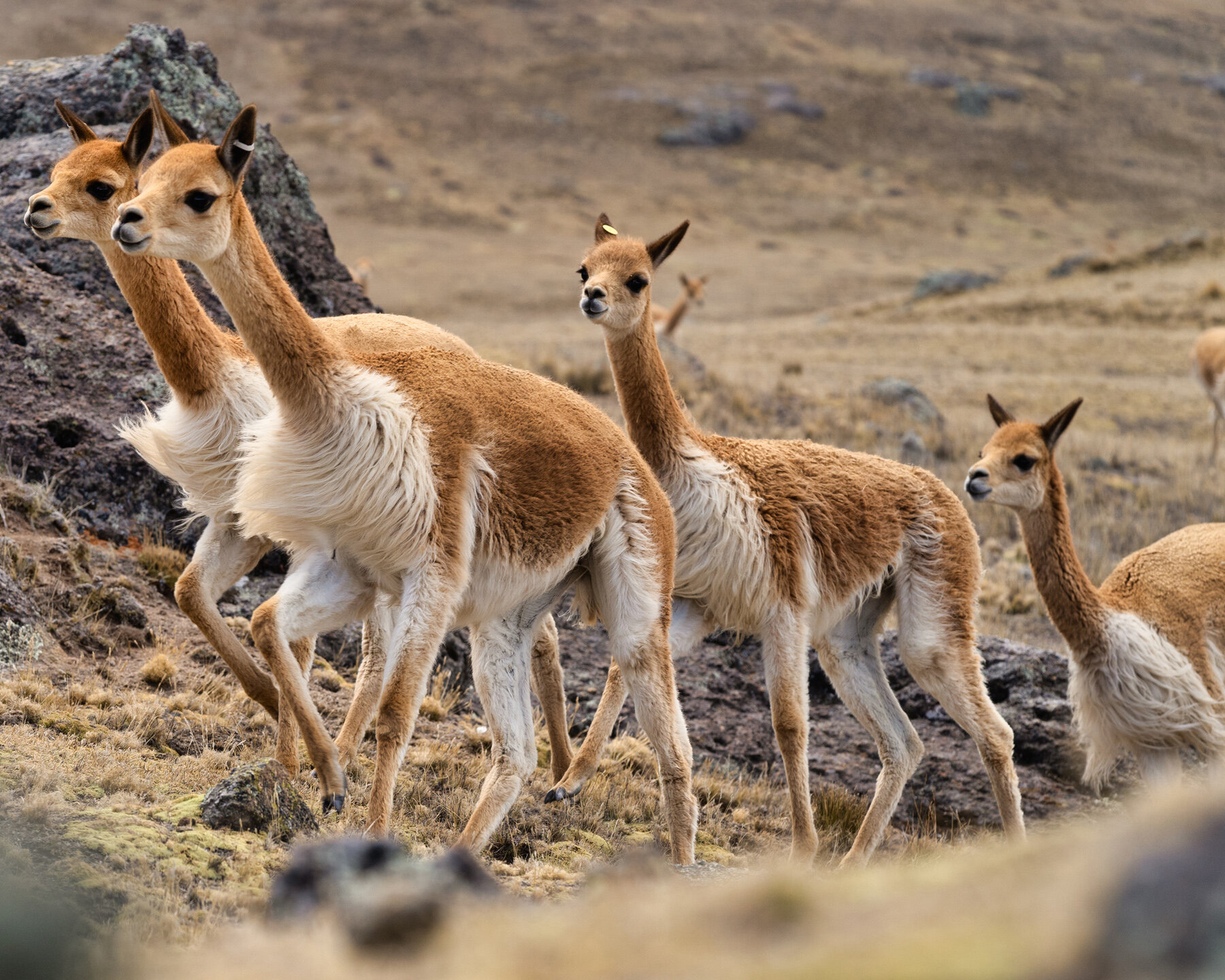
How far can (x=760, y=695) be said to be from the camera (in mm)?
7660

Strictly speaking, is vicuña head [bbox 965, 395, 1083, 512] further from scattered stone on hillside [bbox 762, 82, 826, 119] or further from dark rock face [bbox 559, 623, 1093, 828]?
scattered stone on hillside [bbox 762, 82, 826, 119]

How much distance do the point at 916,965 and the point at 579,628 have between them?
21.8ft

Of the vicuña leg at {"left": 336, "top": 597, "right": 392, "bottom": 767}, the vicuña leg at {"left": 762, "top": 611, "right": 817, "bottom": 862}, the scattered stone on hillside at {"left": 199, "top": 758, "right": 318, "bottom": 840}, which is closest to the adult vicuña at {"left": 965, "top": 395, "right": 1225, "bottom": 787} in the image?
the vicuña leg at {"left": 762, "top": 611, "right": 817, "bottom": 862}

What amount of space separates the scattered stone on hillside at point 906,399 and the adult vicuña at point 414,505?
1232 cm

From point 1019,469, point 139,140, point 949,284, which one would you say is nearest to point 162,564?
point 139,140

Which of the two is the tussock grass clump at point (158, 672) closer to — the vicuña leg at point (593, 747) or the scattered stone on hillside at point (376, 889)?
the vicuña leg at point (593, 747)

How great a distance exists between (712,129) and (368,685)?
63.2 m

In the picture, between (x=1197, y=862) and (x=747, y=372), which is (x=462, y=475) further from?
(x=747, y=372)

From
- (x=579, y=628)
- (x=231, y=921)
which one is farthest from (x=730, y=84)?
(x=231, y=921)

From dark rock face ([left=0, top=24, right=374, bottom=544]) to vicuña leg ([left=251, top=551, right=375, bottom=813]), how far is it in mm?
2700

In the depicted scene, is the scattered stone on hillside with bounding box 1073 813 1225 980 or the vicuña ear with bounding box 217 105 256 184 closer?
the scattered stone on hillside with bounding box 1073 813 1225 980

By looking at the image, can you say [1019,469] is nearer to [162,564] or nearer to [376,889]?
[162,564]

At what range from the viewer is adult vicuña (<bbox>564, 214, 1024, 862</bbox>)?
5891mm

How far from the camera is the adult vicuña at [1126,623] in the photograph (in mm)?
6359
